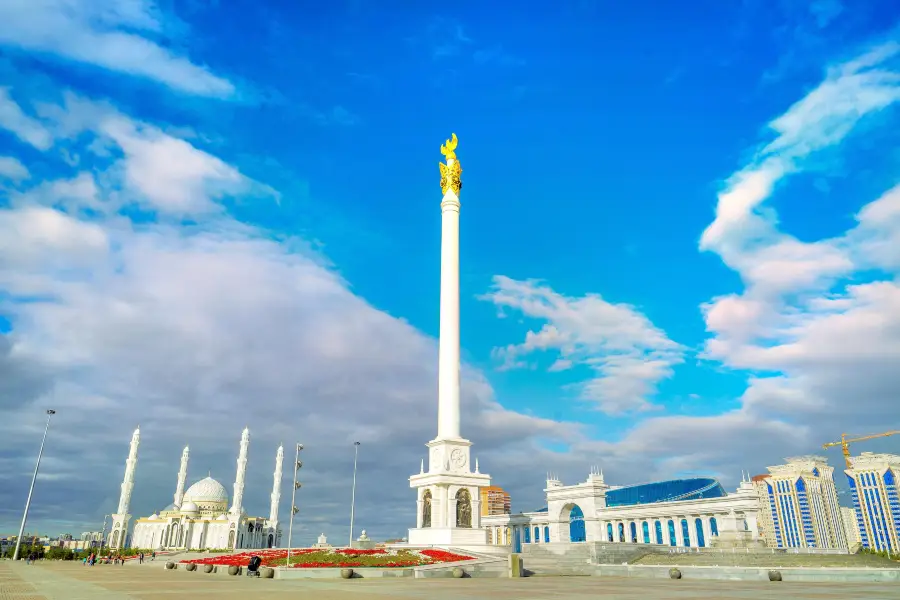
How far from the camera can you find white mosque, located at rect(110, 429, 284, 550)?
111062 millimetres

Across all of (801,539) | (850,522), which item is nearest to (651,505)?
(801,539)

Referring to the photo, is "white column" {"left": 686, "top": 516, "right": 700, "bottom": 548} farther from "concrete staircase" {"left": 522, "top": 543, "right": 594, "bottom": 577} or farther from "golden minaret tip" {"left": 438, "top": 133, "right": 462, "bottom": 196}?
"golden minaret tip" {"left": 438, "top": 133, "right": 462, "bottom": 196}

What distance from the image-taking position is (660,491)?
160250 mm

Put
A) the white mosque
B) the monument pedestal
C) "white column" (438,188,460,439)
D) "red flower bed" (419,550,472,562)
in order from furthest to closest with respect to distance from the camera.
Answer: the white mosque
"white column" (438,188,460,439)
the monument pedestal
"red flower bed" (419,550,472,562)

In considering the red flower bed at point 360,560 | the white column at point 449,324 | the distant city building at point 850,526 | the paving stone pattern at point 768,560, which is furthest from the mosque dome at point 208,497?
the distant city building at point 850,526

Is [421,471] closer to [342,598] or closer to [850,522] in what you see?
[342,598]

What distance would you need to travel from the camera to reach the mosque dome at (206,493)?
127 meters

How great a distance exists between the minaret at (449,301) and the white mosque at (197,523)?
75.6 meters

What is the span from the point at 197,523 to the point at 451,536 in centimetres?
8711

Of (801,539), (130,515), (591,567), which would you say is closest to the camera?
(591,567)

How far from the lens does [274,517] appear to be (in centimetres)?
11931

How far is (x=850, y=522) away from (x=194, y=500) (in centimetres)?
17287

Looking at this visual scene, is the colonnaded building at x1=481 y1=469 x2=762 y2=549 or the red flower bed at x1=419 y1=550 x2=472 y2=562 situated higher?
the colonnaded building at x1=481 y1=469 x2=762 y2=549

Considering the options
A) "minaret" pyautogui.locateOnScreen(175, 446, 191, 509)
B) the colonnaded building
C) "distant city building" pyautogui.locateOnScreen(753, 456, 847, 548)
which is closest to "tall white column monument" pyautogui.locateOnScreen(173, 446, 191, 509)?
"minaret" pyautogui.locateOnScreen(175, 446, 191, 509)
